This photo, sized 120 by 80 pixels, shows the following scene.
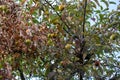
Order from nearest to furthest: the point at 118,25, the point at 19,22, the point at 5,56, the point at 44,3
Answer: the point at 19,22
the point at 5,56
the point at 44,3
the point at 118,25

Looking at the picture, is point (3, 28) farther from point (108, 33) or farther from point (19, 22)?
point (108, 33)

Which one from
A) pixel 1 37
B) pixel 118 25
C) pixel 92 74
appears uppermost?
pixel 1 37

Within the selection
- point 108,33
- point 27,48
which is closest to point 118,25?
point 108,33

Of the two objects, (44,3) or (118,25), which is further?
(118,25)

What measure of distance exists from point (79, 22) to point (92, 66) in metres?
0.39

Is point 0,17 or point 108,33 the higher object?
point 0,17

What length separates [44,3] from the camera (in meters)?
2.78

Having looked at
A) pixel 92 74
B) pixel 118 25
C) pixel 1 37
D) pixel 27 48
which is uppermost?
pixel 1 37

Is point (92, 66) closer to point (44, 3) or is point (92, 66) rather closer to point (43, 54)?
point (43, 54)

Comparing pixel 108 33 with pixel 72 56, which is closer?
pixel 72 56

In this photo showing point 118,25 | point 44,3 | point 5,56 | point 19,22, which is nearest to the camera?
point 19,22

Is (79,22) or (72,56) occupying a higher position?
(79,22)

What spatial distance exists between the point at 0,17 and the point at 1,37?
0.16 metres

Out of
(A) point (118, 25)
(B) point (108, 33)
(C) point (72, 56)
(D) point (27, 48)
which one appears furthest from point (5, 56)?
(A) point (118, 25)
